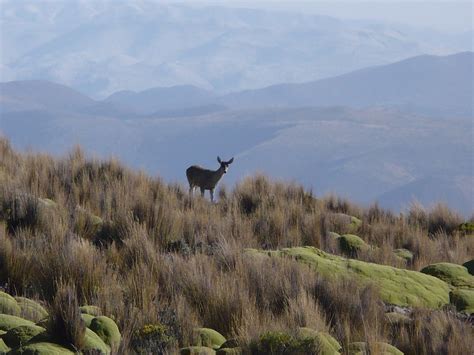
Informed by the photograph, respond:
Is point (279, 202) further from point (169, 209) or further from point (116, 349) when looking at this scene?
point (116, 349)

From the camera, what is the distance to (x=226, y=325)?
6.04 meters

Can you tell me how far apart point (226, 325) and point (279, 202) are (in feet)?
23.4

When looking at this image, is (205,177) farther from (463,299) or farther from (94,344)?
(94,344)

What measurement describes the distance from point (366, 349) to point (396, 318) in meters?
1.36

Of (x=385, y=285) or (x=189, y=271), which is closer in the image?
(x=189, y=271)

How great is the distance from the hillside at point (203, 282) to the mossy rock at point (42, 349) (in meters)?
0.01

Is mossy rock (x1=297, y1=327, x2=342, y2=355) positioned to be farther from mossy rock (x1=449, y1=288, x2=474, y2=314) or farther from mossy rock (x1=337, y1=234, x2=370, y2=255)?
mossy rock (x1=337, y1=234, x2=370, y2=255)

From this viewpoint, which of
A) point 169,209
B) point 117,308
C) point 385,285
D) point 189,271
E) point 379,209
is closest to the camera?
point 117,308

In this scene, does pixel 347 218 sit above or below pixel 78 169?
below

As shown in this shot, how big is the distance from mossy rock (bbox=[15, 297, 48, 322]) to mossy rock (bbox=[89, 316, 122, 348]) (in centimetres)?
52

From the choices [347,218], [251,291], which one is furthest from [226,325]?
[347,218]

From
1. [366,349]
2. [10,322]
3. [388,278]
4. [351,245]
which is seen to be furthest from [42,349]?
[351,245]

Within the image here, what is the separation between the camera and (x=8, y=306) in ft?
17.6

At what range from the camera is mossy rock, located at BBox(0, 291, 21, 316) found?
535 cm
